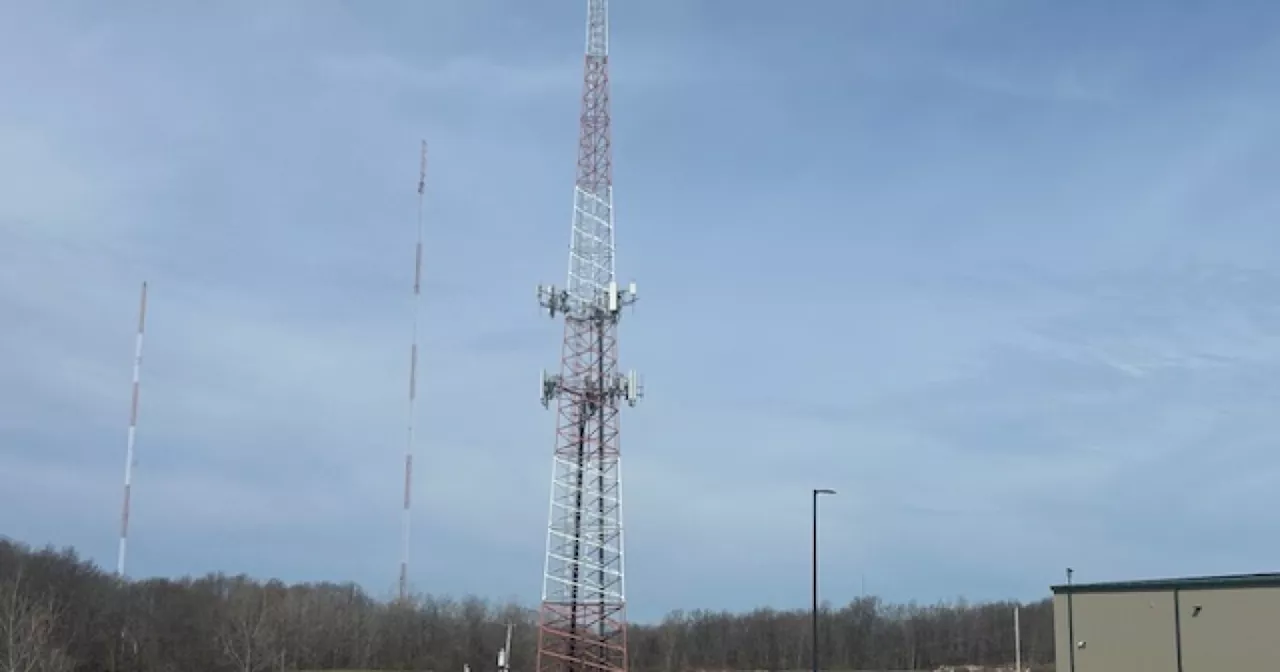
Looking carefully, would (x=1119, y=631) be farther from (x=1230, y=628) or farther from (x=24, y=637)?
(x=24, y=637)

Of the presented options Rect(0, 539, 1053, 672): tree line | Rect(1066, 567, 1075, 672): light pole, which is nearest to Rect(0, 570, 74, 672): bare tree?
Rect(0, 539, 1053, 672): tree line

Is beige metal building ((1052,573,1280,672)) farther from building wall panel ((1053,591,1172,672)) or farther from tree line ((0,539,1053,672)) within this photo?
tree line ((0,539,1053,672))

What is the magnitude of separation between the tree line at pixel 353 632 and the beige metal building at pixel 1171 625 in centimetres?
4835

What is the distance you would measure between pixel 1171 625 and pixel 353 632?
103899 mm

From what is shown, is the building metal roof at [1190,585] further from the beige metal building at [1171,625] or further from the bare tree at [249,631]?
the bare tree at [249,631]

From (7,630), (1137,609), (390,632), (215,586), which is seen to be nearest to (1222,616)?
(1137,609)

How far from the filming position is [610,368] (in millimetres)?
55875

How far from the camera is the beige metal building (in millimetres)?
39250

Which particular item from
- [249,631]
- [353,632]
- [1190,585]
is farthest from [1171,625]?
[353,632]

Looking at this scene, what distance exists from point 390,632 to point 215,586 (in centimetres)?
1955

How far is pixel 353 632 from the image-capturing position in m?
132

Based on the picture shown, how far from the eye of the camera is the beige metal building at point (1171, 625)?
129 ft

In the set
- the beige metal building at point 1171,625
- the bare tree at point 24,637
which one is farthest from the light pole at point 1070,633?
the bare tree at point 24,637

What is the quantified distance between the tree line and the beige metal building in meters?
48.4
